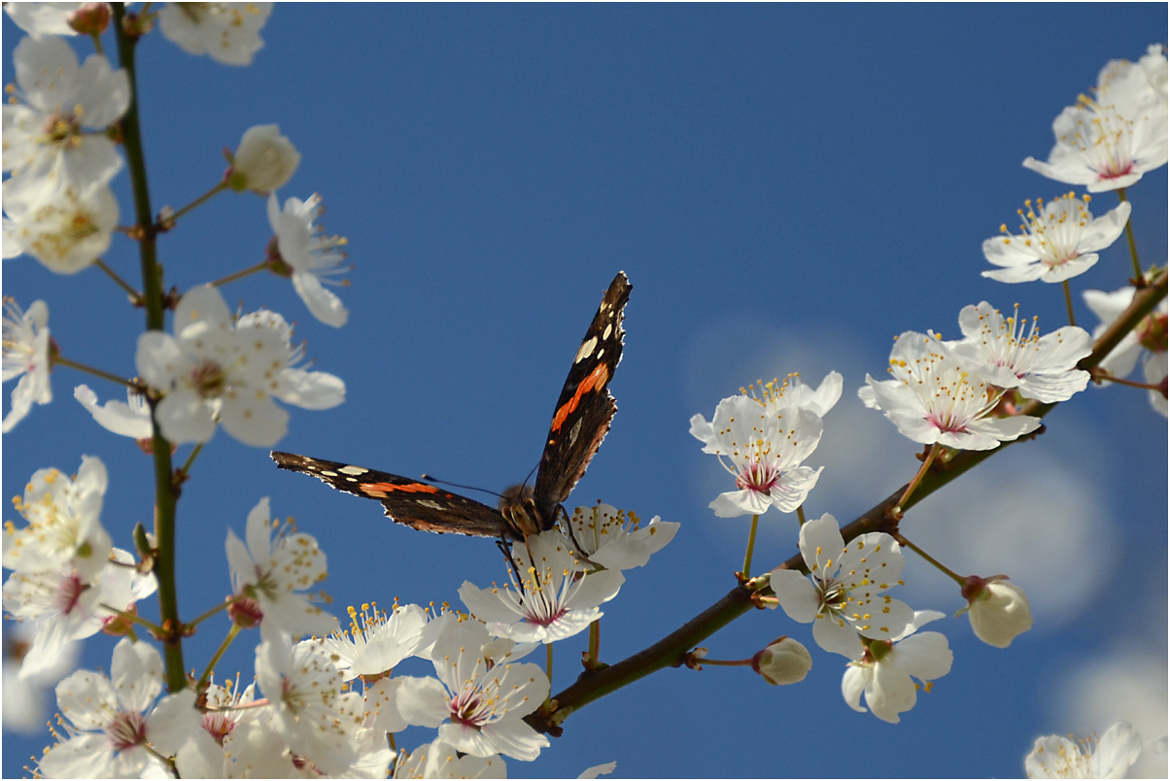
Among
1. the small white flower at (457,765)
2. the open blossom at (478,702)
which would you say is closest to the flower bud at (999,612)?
the open blossom at (478,702)

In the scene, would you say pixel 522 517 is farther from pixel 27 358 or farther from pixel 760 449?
pixel 27 358

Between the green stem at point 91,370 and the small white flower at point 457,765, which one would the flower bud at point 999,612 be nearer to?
the small white flower at point 457,765

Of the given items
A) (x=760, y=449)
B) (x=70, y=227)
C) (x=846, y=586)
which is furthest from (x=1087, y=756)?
(x=70, y=227)

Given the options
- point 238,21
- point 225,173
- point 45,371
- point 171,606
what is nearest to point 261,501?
point 171,606

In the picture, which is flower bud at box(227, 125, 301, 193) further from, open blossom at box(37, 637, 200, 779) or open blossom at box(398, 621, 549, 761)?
open blossom at box(398, 621, 549, 761)

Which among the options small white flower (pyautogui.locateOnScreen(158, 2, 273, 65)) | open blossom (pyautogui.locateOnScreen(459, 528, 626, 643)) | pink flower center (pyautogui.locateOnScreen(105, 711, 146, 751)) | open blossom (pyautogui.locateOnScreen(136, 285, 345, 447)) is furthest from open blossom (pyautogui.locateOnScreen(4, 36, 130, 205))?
open blossom (pyautogui.locateOnScreen(459, 528, 626, 643))

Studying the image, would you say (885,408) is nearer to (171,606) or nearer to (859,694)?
(859,694)

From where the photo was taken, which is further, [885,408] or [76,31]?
[885,408]
